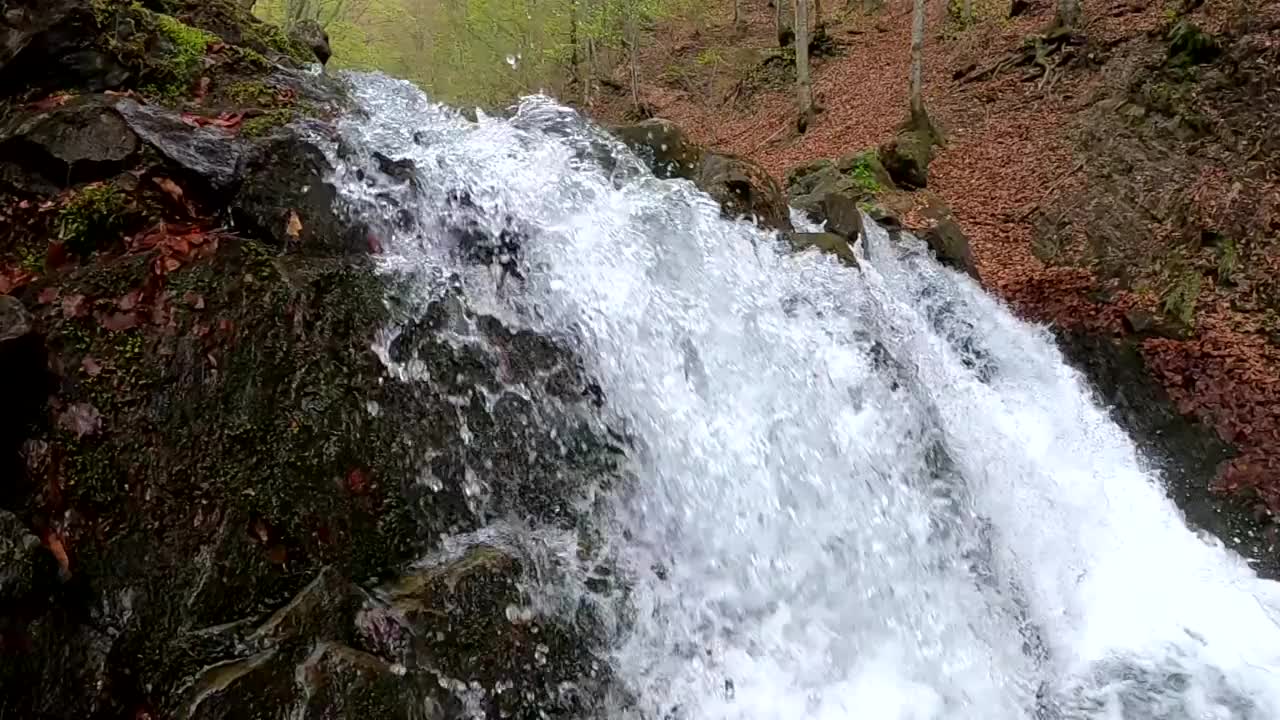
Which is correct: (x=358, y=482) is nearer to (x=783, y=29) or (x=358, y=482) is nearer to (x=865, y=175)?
(x=865, y=175)

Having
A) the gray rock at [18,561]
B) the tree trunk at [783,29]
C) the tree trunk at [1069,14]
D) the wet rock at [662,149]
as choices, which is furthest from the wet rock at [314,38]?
the tree trunk at [783,29]

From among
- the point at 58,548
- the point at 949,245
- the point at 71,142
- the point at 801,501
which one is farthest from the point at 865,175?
the point at 58,548

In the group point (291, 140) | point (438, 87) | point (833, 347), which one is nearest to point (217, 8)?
point (291, 140)

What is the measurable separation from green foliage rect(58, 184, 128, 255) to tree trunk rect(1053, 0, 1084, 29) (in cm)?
1470

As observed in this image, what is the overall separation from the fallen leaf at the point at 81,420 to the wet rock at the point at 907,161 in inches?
430

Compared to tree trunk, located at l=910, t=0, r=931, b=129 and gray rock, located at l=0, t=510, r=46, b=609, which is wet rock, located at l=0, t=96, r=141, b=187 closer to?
gray rock, located at l=0, t=510, r=46, b=609

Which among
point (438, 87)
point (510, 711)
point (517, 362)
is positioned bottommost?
point (438, 87)

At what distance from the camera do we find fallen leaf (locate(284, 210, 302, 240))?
14.0 ft

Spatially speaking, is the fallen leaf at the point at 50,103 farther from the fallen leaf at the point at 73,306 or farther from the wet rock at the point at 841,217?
the wet rock at the point at 841,217

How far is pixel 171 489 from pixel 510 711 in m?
1.76

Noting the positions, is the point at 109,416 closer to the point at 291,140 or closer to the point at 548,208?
the point at 291,140

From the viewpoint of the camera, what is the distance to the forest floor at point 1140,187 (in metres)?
7.97

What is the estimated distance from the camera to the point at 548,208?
571cm

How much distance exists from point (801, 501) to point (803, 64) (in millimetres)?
12989
